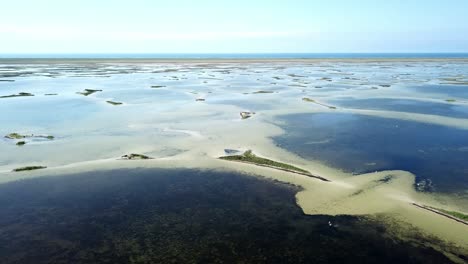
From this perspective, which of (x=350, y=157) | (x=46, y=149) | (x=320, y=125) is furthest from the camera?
(x=320, y=125)

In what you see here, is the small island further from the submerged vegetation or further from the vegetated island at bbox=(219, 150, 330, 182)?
the submerged vegetation

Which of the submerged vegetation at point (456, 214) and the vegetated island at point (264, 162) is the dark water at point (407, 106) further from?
the submerged vegetation at point (456, 214)

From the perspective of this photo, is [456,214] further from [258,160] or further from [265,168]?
[258,160]

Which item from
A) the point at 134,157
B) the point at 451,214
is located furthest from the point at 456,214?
the point at 134,157

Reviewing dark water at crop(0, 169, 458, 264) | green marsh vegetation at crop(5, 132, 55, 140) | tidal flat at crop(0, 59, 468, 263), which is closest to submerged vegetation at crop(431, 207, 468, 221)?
tidal flat at crop(0, 59, 468, 263)

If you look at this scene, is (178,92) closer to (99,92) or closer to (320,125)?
(99,92)

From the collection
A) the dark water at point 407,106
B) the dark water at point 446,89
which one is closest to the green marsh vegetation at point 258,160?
the dark water at point 407,106

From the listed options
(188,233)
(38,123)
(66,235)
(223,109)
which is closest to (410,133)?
(223,109)
